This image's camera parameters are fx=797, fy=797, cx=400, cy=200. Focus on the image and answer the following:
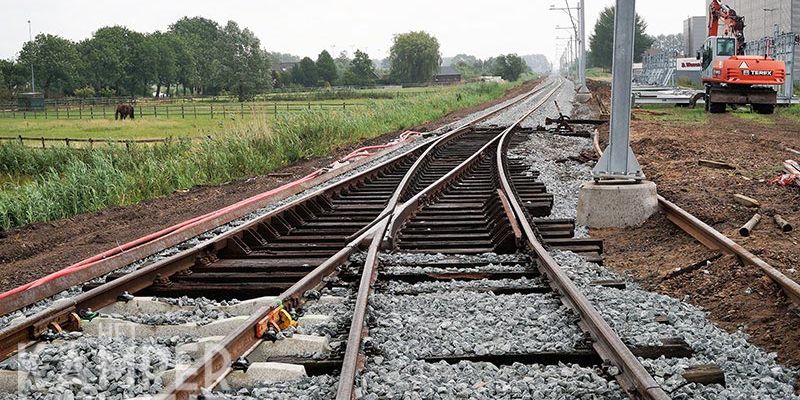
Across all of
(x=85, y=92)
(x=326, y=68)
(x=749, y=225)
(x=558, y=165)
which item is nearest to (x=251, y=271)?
(x=749, y=225)

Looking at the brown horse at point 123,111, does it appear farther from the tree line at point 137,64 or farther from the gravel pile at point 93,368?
the gravel pile at point 93,368

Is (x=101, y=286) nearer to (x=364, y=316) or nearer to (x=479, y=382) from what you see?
(x=364, y=316)

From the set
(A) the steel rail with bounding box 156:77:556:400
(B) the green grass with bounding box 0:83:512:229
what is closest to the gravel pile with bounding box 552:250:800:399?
(A) the steel rail with bounding box 156:77:556:400

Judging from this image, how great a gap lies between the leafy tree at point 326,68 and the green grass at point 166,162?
9617 cm

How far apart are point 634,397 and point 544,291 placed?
205 centimetres

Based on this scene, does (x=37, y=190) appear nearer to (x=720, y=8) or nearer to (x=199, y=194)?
(x=199, y=194)

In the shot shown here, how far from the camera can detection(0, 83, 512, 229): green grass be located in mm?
12727

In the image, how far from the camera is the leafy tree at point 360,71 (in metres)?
118

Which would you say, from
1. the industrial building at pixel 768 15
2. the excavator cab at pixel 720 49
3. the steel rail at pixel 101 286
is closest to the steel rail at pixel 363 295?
the steel rail at pixel 101 286

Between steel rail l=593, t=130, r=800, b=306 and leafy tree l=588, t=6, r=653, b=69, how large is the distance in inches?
3836

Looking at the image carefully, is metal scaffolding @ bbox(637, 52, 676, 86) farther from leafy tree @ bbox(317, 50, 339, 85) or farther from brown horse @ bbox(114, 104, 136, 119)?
leafy tree @ bbox(317, 50, 339, 85)

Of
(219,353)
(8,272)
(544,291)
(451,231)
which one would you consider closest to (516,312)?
(544,291)

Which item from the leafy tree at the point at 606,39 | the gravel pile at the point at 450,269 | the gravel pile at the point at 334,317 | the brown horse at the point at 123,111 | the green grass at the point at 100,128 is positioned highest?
the leafy tree at the point at 606,39

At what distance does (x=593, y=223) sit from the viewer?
28.8ft
